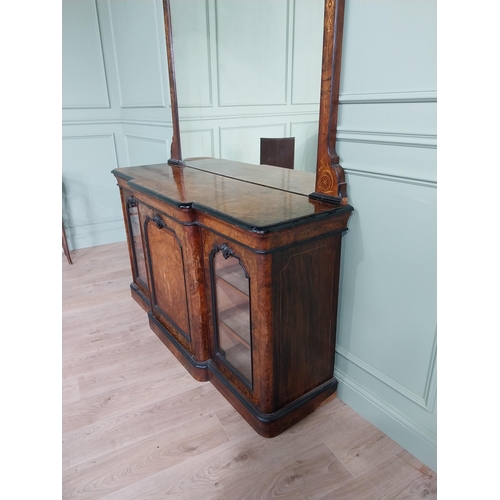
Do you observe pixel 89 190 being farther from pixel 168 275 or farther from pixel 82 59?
pixel 168 275

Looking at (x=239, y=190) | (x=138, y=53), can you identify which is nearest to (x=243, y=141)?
(x=239, y=190)

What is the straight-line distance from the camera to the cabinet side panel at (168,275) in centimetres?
147

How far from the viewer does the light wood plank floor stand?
1.09 m

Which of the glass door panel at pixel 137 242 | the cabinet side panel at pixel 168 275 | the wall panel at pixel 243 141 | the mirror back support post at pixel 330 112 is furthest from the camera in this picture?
the wall panel at pixel 243 141

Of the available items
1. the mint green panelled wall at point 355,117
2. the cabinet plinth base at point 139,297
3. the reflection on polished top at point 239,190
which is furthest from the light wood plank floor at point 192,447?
the reflection on polished top at point 239,190

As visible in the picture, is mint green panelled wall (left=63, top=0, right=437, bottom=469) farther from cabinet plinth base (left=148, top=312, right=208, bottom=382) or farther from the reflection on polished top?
cabinet plinth base (left=148, top=312, right=208, bottom=382)

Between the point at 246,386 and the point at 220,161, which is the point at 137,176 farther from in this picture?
the point at 246,386

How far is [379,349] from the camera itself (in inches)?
48.5

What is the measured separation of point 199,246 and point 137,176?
67 centimetres

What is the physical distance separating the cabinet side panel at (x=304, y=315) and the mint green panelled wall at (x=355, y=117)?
0.27 ft

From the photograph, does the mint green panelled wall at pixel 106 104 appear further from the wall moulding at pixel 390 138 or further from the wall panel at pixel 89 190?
the wall moulding at pixel 390 138
